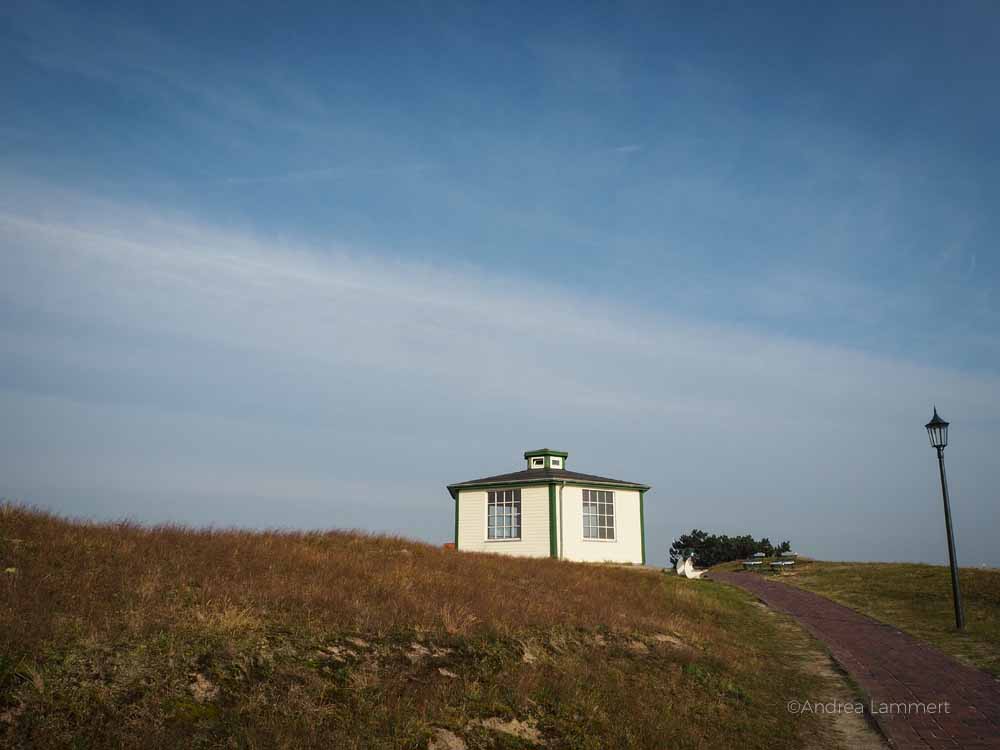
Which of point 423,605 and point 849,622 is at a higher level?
point 423,605

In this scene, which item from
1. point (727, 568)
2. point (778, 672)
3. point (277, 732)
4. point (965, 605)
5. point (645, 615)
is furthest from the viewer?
point (727, 568)

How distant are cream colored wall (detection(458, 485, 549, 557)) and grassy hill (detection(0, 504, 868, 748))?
12604mm

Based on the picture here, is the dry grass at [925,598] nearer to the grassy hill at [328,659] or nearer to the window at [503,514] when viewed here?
the grassy hill at [328,659]

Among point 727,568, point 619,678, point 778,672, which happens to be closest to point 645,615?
point 778,672

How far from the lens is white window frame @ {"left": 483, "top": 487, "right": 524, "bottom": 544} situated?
2659cm

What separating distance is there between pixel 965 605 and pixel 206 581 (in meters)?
17.6

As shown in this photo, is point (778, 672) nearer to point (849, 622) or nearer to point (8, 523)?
point (849, 622)

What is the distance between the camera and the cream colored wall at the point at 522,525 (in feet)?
85.2

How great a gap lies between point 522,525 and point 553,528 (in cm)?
138

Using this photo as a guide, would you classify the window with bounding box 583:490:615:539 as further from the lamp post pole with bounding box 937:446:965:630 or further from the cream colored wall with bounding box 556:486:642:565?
the lamp post pole with bounding box 937:446:965:630

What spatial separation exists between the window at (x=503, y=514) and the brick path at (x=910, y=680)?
1109cm

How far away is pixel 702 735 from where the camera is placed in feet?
25.0

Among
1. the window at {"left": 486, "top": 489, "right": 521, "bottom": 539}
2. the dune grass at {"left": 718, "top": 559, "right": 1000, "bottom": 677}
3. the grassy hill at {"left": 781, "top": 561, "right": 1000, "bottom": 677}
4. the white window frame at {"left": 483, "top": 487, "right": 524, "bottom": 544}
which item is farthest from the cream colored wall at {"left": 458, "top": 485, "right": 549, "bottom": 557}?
the grassy hill at {"left": 781, "top": 561, "right": 1000, "bottom": 677}

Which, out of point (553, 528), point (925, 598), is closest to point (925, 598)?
point (925, 598)
